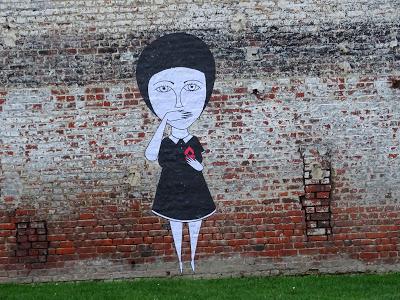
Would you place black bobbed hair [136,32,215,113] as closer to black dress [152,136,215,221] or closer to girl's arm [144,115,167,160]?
girl's arm [144,115,167,160]

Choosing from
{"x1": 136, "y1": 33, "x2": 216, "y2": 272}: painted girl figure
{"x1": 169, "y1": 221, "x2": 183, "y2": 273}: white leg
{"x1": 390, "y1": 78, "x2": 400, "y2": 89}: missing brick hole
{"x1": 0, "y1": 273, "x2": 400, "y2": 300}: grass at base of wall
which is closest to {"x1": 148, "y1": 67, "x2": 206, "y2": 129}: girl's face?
{"x1": 136, "y1": 33, "x2": 216, "y2": 272}: painted girl figure

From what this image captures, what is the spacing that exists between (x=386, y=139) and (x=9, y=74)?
431cm

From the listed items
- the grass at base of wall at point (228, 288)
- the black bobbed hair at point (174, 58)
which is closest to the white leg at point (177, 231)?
the grass at base of wall at point (228, 288)

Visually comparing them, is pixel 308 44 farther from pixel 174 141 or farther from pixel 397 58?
pixel 174 141

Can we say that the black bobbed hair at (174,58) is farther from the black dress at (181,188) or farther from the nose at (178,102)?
the black dress at (181,188)

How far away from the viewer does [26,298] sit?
6.95 m

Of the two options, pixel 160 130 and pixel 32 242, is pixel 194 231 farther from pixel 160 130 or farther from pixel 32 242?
pixel 32 242

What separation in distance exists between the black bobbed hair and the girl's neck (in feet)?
1.13

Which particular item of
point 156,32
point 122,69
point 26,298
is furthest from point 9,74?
point 26,298

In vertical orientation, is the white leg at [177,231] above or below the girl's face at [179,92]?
below

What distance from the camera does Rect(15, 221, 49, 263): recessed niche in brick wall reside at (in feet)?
24.7

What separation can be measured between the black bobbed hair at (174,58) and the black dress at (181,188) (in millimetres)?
546

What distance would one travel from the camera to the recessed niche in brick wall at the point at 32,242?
7.52 metres

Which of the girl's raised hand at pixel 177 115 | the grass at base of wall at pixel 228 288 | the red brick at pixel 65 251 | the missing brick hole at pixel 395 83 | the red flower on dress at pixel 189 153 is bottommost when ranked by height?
the grass at base of wall at pixel 228 288
